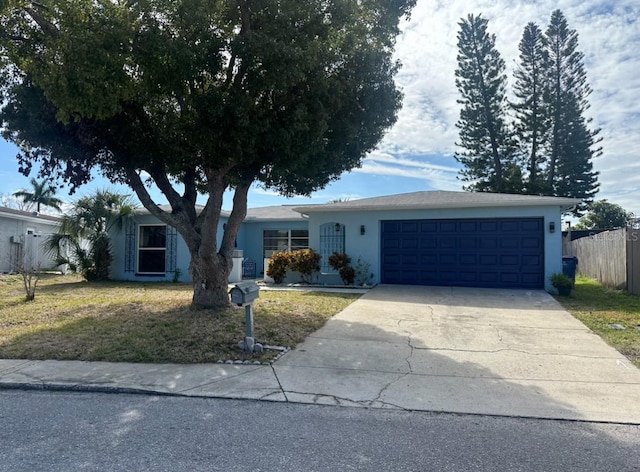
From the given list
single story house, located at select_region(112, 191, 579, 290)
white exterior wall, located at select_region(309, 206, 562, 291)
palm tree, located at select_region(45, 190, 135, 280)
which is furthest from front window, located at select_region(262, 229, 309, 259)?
palm tree, located at select_region(45, 190, 135, 280)

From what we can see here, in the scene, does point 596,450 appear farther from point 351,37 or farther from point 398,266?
point 398,266

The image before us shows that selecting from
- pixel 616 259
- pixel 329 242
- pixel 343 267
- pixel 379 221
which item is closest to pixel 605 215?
pixel 616 259

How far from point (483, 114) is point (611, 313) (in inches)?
934

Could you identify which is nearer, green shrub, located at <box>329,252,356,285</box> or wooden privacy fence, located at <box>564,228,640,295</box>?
wooden privacy fence, located at <box>564,228,640,295</box>

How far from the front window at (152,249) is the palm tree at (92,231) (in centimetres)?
96

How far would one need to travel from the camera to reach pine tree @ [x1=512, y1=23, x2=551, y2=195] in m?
28.8

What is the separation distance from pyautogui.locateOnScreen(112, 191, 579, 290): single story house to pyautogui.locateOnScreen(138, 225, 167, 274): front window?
4 cm

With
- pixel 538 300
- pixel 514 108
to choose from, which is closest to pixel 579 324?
pixel 538 300

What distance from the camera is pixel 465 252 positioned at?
45.8 feet

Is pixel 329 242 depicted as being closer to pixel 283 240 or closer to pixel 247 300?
pixel 283 240

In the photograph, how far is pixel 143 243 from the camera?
17.5 m

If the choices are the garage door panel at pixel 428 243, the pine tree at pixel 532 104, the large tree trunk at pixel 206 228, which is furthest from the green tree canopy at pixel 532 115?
the large tree trunk at pixel 206 228

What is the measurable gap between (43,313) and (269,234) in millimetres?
Result: 11532

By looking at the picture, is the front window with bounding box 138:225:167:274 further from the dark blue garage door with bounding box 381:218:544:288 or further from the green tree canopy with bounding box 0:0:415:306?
the dark blue garage door with bounding box 381:218:544:288
